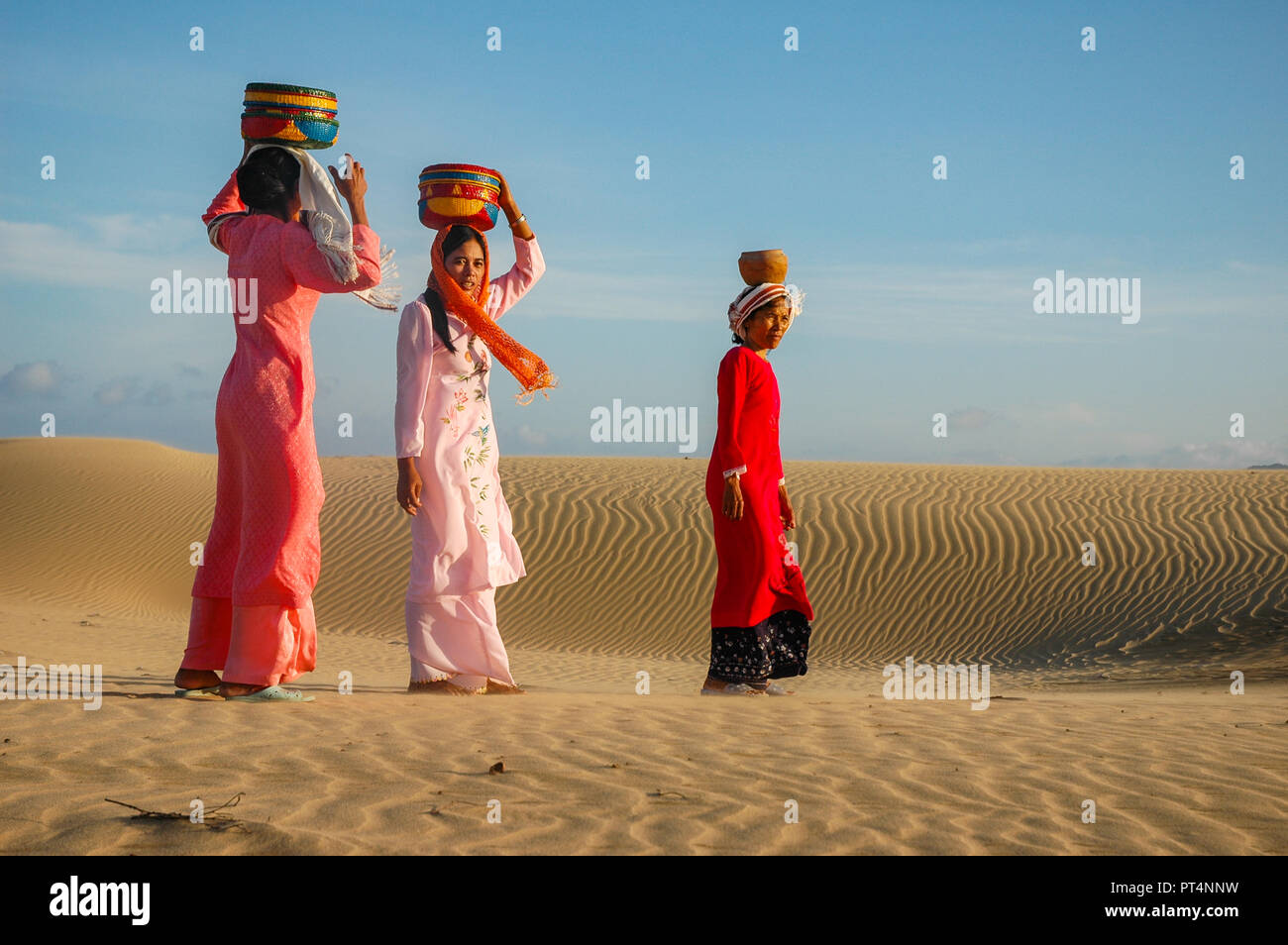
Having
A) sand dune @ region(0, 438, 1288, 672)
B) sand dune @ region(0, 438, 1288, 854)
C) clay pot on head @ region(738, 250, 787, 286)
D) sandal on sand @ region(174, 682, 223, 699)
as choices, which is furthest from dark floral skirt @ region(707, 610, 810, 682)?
sand dune @ region(0, 438, 1288, 672)

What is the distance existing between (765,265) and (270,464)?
10.2 ft

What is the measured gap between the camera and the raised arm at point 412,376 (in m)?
6.16

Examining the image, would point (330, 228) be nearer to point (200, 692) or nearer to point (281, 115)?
point (281, 115)

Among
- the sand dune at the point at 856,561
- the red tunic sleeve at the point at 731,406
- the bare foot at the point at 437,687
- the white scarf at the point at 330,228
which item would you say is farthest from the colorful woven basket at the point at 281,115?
the sand dune at the point at 856,561

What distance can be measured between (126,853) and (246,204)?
352 centimetres

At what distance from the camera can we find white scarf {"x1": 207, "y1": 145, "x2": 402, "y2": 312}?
5.34 meters

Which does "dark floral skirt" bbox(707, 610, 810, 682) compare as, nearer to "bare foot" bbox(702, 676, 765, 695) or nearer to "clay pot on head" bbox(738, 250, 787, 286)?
"bare foot" bbox(702, 676, 765, 695)

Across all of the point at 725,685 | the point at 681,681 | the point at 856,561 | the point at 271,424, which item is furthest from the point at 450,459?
the point at 856,561

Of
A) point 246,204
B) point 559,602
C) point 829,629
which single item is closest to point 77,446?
point 559,602

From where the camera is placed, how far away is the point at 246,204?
228 inches

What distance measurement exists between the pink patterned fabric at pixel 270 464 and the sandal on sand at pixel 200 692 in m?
0.15

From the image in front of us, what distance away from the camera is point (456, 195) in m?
6.40

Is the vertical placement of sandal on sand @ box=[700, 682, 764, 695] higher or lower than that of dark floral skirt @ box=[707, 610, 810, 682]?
lower
